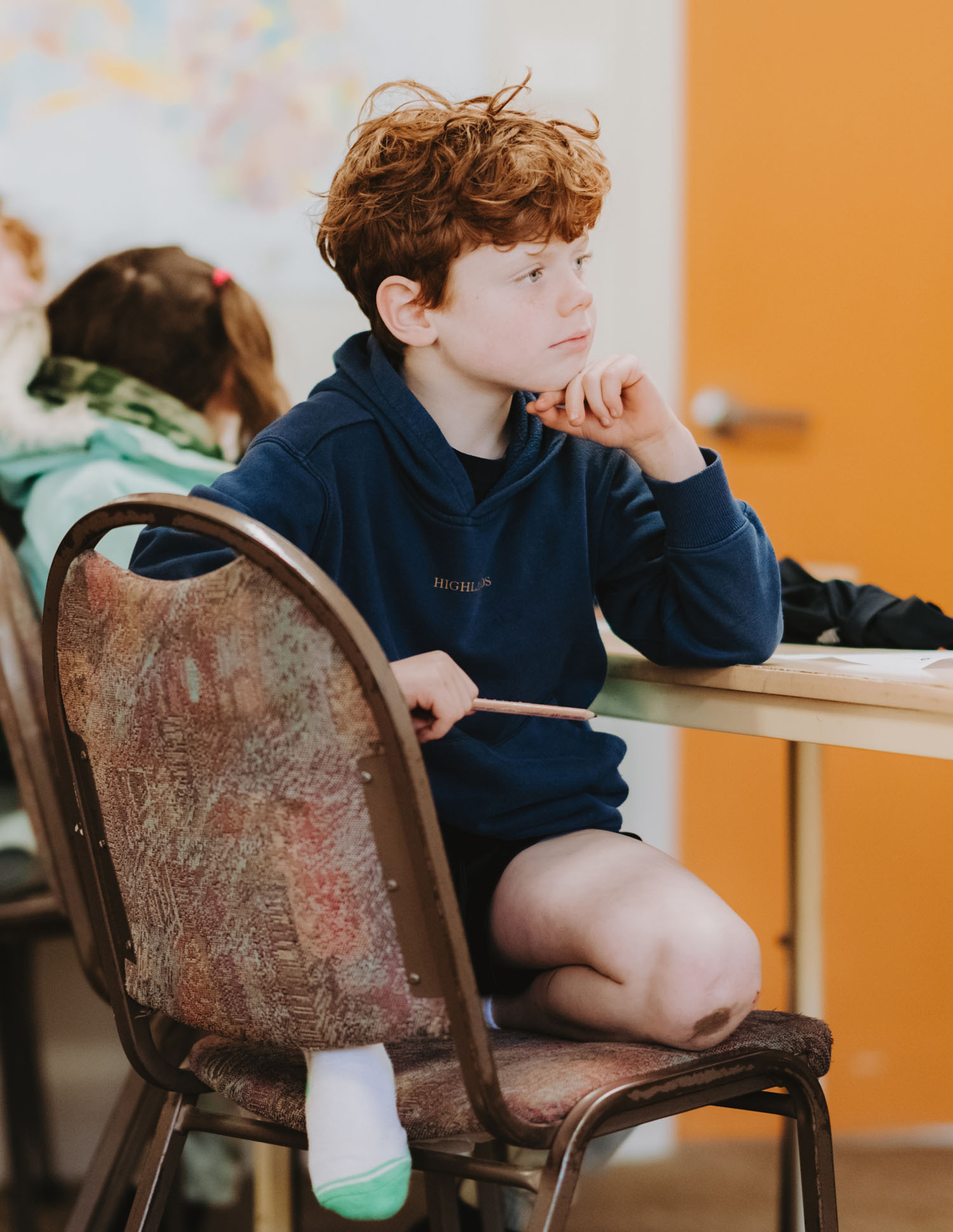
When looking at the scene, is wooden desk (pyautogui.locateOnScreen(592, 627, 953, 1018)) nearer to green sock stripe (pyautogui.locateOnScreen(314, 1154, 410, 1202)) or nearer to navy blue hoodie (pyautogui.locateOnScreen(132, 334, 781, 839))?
navy blue hoodie (pyautogui.locateOnScreen(132, 334, 781, 839))

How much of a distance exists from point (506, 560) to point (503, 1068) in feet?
1.31

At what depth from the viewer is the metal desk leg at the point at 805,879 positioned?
124 cm

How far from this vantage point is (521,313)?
100 centimetres

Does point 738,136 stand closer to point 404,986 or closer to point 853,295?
point 853,295

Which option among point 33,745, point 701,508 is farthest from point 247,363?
point 701,508

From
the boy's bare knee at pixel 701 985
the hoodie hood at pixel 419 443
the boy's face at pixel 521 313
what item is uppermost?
the boy's face at pixel 521 313

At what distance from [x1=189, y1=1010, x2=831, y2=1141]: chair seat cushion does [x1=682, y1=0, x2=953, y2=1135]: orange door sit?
3.69 ft

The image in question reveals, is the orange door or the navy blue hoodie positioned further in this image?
the orange door

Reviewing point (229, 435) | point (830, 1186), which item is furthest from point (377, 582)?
point (229, 435)

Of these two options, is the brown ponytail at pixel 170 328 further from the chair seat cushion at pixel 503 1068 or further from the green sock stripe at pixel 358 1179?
the green sock stripe at pixel 358 1179

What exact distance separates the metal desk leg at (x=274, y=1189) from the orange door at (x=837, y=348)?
0.87 m

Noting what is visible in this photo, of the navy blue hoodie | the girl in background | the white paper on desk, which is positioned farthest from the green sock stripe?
the girl in background

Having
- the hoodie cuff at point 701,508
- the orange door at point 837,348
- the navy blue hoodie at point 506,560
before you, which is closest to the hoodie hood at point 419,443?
the navy blue hoodie at point 506,560

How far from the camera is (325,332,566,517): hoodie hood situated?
101 cm
